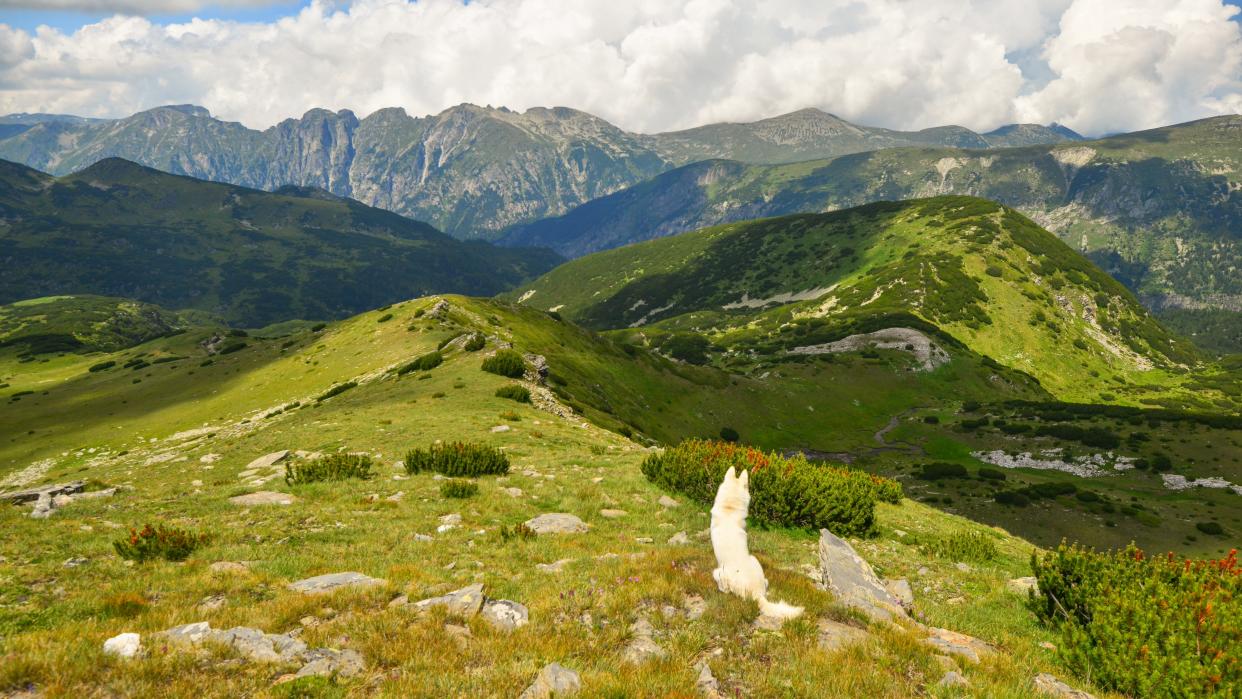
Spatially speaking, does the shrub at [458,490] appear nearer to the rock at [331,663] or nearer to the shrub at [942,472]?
the rock at [331,663]

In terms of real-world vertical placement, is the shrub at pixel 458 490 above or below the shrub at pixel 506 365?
below

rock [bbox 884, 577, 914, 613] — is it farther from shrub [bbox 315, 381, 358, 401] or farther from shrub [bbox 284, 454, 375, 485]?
shrub [bbox 315, 381, 358, 401]

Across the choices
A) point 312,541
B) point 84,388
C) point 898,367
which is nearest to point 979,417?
point 898,367

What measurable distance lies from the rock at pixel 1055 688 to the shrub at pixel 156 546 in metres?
14.8

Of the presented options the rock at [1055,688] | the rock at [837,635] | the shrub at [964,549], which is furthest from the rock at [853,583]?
the shrub at [964,549]

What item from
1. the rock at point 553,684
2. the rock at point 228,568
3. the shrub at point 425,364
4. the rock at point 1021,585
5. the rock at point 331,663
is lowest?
the rock at point 1021,585

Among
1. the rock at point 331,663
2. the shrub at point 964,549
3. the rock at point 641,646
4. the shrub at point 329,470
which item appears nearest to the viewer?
the rock at point 331,663

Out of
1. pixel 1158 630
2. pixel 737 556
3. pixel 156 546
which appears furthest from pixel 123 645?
pixel 1158 630

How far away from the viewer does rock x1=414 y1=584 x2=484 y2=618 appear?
8211mm

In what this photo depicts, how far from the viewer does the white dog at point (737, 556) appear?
8758 mm

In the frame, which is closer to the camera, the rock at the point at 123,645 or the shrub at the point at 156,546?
the rock at the point at 123,645

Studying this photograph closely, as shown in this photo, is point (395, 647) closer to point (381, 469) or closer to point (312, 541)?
point (312, 541)

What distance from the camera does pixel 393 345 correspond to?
6438 centimetres

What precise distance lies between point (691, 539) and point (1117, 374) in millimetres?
200381
